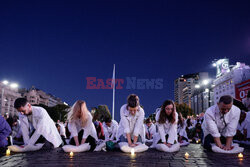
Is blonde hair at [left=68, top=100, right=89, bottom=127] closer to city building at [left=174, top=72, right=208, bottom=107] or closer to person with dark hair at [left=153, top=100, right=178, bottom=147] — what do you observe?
person with dark hair at [left=153, top=100, right=178, bottom=147]

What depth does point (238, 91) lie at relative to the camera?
39.8 m

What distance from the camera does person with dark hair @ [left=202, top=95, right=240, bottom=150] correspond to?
20.3ft

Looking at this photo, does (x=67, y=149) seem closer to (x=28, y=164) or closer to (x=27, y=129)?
(x=27, y=129)

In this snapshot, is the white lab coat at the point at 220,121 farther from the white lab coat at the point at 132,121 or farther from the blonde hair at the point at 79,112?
the blonde hair at the point at 79,112

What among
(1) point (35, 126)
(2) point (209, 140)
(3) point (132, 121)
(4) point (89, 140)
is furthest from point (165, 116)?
(1) point (35, 126)

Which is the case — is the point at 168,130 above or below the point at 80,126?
below

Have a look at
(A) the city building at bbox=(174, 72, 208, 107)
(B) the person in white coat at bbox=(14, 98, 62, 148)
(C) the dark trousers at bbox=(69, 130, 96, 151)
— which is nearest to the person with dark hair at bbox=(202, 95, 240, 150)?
(C) the dark trousers at bbox=(69, 130, 96, 151)

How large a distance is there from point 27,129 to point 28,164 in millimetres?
2520

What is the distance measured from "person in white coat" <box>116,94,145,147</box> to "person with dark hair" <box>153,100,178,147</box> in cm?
57

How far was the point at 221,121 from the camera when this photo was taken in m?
6.56

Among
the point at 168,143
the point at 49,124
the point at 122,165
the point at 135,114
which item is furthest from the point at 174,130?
the point at 49,124

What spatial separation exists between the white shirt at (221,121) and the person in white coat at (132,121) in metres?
1.89

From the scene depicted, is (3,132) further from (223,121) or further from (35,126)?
(223,121)

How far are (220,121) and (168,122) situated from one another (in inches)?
57.3
